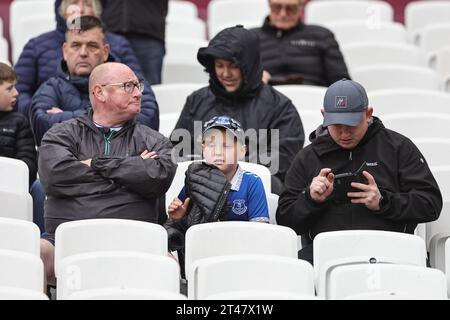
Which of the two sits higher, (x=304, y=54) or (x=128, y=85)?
(x=128, y=85)

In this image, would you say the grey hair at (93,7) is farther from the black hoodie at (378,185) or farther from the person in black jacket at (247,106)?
the black hoodie at (378,185)

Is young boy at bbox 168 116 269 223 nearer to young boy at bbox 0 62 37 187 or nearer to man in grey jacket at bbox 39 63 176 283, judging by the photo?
man in grey jacket at bbox 39 63 176 283

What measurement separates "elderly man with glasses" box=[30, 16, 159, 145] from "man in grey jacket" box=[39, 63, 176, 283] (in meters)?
0.75

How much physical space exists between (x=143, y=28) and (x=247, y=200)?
2.61m

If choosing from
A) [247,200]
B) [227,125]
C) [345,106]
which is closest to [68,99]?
[227,125]

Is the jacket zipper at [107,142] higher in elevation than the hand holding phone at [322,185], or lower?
higher

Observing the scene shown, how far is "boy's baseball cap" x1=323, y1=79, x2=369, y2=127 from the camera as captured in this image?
758 centimetres

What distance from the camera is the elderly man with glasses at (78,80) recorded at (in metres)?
8.62

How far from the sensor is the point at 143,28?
9961mm

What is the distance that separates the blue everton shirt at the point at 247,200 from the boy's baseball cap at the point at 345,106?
1.66ft

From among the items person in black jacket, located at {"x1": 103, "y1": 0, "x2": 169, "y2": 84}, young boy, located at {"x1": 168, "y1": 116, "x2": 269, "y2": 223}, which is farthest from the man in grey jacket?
person in black jacket, located at {"x1": 103, "y1": 0, "x2": 169, "y2": 84}

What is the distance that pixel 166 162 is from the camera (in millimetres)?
7609

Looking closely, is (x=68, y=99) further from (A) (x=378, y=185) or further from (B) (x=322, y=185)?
(A) (x=378, y=185)

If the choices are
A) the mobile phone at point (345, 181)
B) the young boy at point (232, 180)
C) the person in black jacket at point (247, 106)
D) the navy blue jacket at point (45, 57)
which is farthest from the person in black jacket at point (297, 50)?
the mobile phone at point (345, 181)
